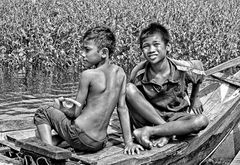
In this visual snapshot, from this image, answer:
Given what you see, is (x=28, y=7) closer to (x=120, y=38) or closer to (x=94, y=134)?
Answer: (x=120, y=38)

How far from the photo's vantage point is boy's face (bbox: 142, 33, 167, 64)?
163 inches

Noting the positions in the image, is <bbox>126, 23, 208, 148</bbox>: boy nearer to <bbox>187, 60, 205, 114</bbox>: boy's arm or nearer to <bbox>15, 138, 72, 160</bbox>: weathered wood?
<bbox>187, 60, 205, 114</bbox>: boy's arm

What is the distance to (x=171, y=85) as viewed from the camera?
4320 mm

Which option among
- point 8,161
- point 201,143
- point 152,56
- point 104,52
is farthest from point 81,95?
point 201,143

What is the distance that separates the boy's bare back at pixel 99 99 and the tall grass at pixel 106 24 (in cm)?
491

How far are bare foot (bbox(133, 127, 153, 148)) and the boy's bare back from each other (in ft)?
1.07

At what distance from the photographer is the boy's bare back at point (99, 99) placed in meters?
3.66

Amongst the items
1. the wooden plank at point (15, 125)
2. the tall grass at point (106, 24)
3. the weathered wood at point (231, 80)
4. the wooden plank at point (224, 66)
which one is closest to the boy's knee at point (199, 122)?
the wooden plank at point (224, 66)

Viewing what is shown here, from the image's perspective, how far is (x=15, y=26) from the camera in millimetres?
8641

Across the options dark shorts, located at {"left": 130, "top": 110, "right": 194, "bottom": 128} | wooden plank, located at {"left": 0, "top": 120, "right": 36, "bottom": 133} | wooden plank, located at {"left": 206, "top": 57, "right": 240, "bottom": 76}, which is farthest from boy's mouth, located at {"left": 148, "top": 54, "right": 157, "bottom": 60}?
wooden plank, located at {"left": 0, "top": 120, "right": 36, "bottom": 133}

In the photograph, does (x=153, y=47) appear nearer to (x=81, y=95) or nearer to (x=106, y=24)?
(x=81, y=95)

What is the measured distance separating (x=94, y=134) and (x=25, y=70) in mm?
5052

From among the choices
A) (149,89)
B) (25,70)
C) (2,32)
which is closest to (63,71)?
(25,70)

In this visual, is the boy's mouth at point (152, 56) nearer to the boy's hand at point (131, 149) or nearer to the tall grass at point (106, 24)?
the boy's hand at point (131, 149)
